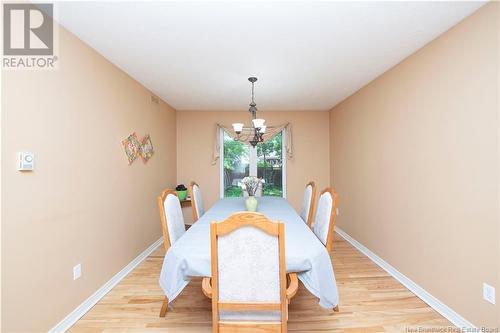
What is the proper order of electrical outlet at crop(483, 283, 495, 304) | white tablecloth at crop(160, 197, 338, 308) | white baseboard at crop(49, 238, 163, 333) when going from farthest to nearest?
white baseboard at crop(49, 238, 163, 333)
electrical outlet at crop(483, 283, 495, 304)
white tablecloth at crop(160, 197, 338, 308)

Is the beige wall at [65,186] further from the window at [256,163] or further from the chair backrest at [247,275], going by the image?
the window at [256,163]

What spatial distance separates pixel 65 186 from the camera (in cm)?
192

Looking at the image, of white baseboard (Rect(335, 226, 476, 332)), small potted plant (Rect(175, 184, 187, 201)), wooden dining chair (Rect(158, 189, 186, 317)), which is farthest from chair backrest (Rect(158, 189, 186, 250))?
white baseboard (Rect(335, 226, 476, 332))

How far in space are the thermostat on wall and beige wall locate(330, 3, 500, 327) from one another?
3.10 m

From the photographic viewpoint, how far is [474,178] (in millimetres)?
1754

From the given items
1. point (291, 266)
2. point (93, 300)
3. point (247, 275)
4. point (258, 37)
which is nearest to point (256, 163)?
point (258, 37)

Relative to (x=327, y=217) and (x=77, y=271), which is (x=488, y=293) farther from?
(x=77, y=271)

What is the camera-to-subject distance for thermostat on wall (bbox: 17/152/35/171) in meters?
1.54

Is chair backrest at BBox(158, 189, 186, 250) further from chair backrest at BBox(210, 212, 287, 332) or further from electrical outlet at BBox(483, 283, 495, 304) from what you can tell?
electrical outlet at BBox(483, 283, 495, 304)

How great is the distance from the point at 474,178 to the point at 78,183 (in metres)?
3.14

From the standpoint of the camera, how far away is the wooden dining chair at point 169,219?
190cm

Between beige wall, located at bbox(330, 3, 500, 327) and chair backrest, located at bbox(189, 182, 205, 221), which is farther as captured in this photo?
chair backrest, located at bbox(189, 182, 205, 221)

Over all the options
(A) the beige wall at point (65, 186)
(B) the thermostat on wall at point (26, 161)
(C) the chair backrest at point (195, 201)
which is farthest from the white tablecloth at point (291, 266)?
(C) the chair backrest at point (195, 201)

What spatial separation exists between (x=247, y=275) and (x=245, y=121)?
3.86 m
